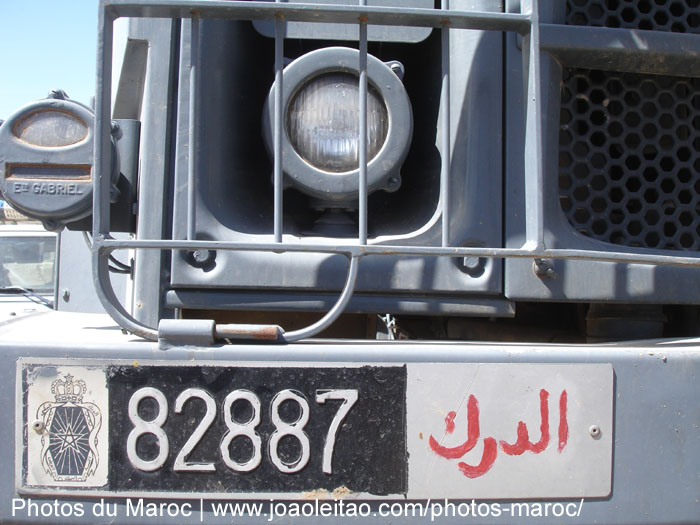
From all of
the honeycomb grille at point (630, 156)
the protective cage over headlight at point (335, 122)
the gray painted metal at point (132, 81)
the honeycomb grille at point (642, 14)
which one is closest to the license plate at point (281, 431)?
the protective cage over headlight at point (335, 122)

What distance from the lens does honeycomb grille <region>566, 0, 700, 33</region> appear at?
129 centimetres

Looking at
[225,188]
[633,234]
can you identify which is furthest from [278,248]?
[633,234]

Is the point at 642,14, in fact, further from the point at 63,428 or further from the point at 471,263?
the point at 63,428

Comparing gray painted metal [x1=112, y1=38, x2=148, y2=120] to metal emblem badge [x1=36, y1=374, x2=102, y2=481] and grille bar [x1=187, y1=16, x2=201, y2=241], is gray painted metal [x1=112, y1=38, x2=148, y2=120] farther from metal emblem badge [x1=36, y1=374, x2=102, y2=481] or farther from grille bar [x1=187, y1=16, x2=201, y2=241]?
metal emblem badge [x1=36, y1=374, x2=102, y2=481]

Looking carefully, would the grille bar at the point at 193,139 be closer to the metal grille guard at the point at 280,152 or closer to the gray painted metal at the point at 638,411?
the metal grille guard at the point at 280,152

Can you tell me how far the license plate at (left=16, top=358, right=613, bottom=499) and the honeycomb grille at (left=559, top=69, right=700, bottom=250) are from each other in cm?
52

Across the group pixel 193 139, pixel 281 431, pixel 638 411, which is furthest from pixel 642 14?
pixel 281 431

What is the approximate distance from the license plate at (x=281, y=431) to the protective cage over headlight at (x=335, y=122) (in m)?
0.37

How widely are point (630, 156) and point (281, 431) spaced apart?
36.9 inches

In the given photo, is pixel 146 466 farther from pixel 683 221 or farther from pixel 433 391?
pixel 683 221

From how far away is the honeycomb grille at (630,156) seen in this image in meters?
1.29

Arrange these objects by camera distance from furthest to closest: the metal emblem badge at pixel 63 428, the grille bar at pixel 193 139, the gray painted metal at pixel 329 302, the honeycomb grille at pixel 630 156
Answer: the honeycomb grille at pixel 630 156, the gray painted metal at pixel 329 302, the grille bar at pixel 193 139, the metal emblem badge at pixel 63 428

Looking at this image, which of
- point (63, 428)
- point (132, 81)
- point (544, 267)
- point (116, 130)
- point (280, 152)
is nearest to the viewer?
point (63, 428)

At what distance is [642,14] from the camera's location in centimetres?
130
